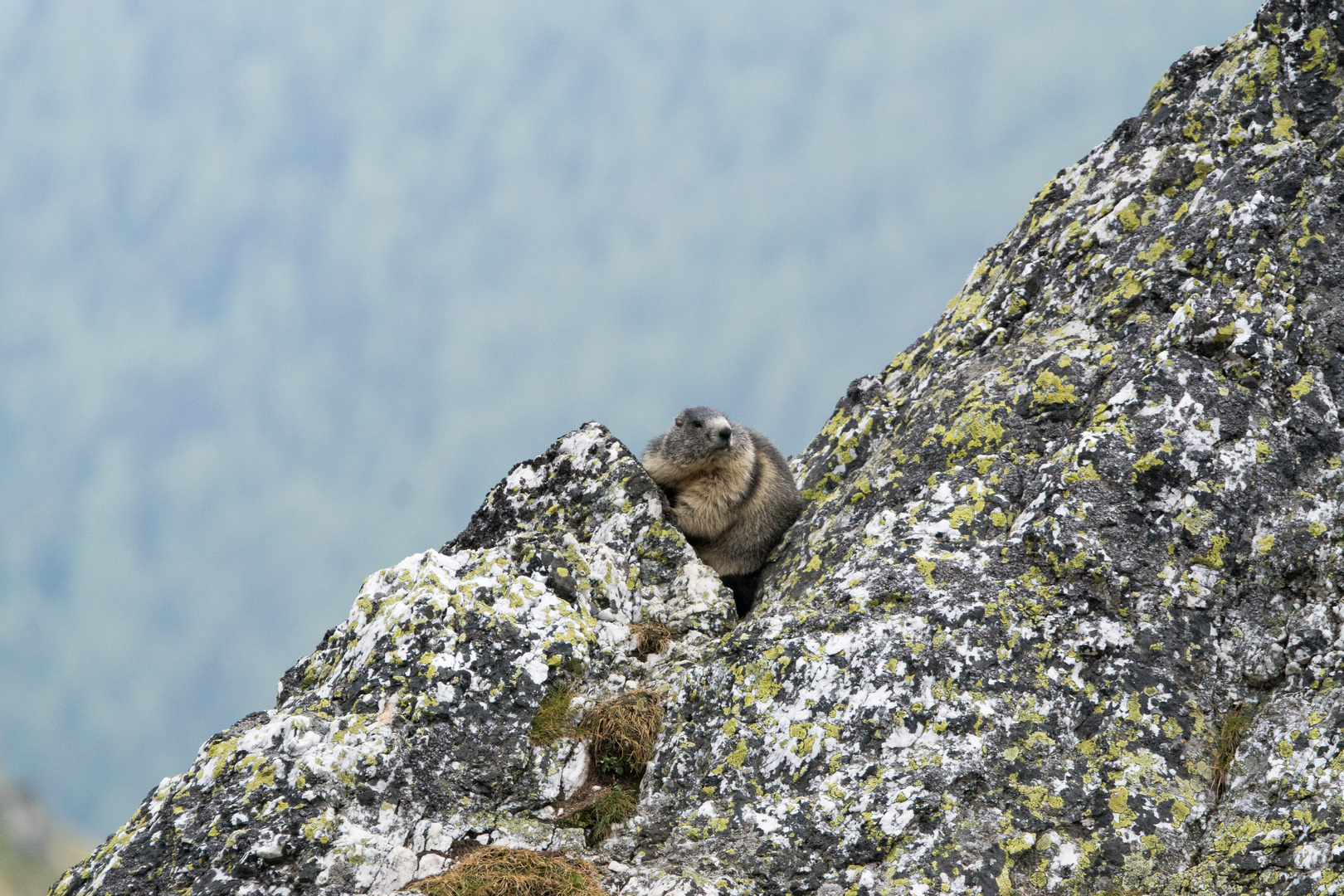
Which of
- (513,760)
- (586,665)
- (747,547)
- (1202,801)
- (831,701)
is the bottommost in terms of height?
(1202,801)

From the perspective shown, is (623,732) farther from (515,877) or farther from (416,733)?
(416,733)

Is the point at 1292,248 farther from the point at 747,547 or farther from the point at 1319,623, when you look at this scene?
the point at 747,547

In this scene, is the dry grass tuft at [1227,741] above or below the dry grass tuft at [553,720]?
below

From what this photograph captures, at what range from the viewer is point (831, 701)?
8.07 meters

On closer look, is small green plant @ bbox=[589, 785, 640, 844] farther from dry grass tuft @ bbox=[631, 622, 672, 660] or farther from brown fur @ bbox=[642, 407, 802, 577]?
brown fur @ bbox=[642, 407, 802, 577]

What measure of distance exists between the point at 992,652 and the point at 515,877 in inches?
155

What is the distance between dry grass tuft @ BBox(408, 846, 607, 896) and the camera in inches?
287

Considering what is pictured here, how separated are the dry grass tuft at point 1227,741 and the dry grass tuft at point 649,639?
4.71 meters

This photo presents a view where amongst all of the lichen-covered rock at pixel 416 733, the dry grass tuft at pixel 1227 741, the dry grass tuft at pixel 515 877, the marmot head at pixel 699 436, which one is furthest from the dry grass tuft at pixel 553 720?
the dry grass tuft at pixel 1227 741

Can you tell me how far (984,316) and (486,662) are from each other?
21.7 feet

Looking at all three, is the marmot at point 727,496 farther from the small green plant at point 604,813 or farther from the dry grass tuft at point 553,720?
the small green plant at point 604,813

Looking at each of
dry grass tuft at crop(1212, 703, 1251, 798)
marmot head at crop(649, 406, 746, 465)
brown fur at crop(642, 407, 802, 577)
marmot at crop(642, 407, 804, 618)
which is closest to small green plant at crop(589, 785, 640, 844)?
marmot at crop(642, 407, 804, 618)

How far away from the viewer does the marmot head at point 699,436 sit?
11.8 meters

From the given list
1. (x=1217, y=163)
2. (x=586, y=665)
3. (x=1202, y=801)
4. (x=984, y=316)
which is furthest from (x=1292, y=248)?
(x=586, y=665)
